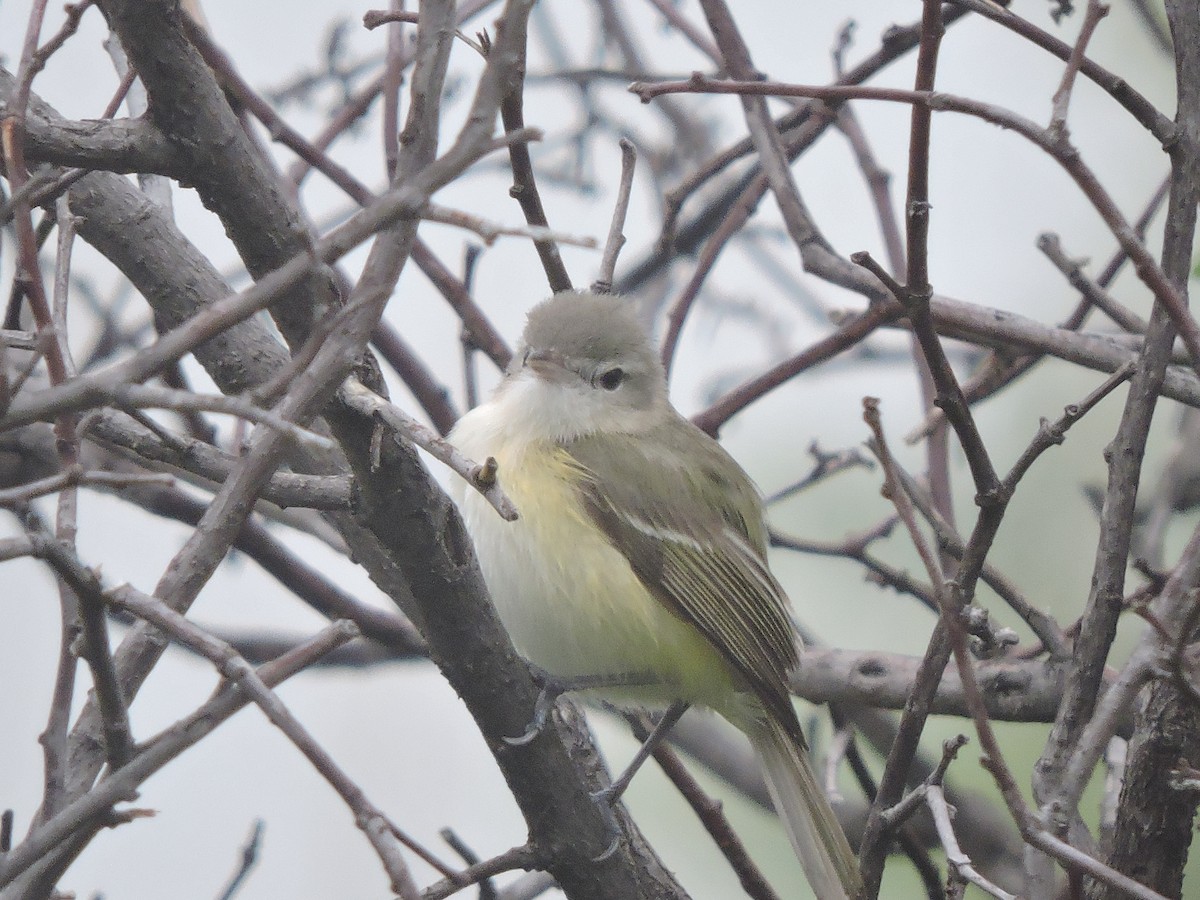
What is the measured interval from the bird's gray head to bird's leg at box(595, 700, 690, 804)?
891 mm

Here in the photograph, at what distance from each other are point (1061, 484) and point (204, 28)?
4.50m

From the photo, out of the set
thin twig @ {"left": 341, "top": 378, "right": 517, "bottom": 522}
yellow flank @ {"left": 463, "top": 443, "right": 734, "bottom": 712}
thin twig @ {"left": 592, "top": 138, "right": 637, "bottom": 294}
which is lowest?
thin twig @ {"left": 341, "top": 378, "right": 517, "bottom": 522}

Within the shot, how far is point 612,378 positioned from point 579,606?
0.95 metres

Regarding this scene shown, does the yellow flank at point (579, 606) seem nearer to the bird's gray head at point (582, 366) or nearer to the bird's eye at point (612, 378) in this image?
the bird's gray head at point (582, 366)

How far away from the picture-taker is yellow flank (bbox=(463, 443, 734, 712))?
11.1 feet

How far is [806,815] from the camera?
3.40 metres

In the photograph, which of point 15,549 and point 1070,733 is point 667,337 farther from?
point 15,549

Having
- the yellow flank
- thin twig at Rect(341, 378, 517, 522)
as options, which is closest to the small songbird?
the yellow flank

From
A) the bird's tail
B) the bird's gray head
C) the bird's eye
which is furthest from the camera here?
the bird's eye

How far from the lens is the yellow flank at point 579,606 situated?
339cm

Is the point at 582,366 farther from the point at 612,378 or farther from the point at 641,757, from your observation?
the point at 641,757

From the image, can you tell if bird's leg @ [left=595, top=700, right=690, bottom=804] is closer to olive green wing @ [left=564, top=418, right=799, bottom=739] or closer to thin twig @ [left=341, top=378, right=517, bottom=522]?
olive green wing @ [left=564, top=418, right=799, bottom=739]

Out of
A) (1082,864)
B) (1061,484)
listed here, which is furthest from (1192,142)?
(1061,484)

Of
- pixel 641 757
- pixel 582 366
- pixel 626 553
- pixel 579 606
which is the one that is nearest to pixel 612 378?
pixel 582 366
